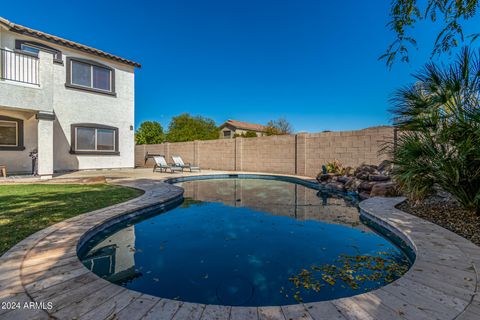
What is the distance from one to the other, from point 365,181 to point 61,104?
47.5ft

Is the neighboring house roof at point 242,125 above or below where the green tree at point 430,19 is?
above

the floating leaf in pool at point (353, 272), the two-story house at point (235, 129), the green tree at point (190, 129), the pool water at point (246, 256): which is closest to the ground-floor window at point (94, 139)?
the pool water at point (246, 256)

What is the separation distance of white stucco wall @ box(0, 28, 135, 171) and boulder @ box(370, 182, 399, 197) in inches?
471

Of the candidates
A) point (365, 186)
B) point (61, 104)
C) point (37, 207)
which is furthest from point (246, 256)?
point (61, 104)

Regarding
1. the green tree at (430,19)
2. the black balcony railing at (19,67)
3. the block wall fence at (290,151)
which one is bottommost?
the block wall fence at (290,151)

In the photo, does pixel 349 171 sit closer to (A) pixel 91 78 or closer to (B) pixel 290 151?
(B) pixel 290 151

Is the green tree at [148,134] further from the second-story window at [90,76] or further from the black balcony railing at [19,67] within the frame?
the black balcony railing at [19,67]

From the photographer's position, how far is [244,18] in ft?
46.7

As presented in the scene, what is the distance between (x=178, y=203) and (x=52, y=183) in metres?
5.13

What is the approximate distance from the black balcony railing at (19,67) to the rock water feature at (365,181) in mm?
12206

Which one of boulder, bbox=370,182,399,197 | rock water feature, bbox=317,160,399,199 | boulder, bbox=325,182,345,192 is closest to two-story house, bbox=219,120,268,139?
rock water feature, bbox=317,160,399,199

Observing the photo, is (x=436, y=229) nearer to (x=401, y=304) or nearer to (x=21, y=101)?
(x=401, y=304)

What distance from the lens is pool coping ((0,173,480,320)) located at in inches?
70.7

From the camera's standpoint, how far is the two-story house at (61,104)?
8961 millimetres
